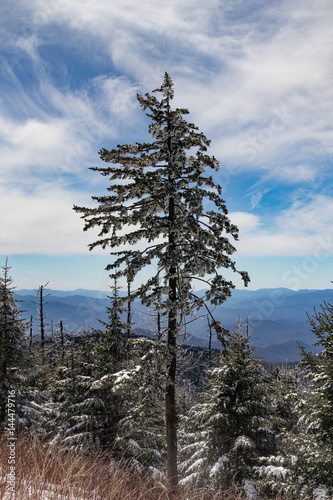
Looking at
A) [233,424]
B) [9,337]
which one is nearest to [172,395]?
[233,424]

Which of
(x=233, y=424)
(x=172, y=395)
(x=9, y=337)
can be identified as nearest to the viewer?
(x=172, y=395)

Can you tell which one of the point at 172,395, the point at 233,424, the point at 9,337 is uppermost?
the point at 9,337

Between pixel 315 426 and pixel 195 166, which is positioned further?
pixel 195 166

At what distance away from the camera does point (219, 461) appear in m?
11.0

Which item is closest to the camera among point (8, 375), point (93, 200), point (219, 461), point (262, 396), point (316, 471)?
point (316, 471)

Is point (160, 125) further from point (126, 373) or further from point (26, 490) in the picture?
point (26, 490)

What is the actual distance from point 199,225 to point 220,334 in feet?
12.6

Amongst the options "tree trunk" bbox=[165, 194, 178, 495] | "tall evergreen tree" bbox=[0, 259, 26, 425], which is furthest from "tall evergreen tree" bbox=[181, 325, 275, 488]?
"tall evergreen tree" bbox=[0, 259, 26, 425]

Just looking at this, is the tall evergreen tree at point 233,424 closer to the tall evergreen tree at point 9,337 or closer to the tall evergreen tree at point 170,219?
the tall evergreen tree at point 170,219

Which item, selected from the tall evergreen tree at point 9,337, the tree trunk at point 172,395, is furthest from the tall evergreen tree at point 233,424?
the tall evergreen tree at point 9,337

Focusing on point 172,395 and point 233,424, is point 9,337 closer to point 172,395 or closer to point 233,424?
point 172,395

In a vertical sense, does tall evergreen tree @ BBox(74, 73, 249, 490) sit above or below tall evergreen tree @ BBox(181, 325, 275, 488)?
above

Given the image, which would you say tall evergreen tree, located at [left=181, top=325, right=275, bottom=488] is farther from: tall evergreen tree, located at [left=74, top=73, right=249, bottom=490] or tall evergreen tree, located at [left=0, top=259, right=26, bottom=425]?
tall evergreen tree, located at [left=0, top=259, right=26, bottom=425]

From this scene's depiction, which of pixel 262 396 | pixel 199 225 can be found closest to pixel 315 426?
pixel 262 396
